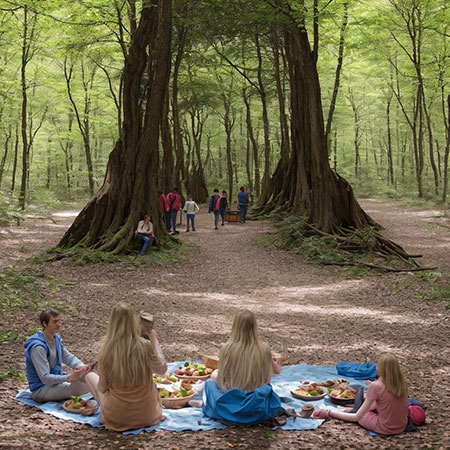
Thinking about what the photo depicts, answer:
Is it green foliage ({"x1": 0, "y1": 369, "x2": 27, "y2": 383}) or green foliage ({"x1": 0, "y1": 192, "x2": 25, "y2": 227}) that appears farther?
green foliage ({"x1": 0, "y1": 192, "x2": 25, "y2": 227})

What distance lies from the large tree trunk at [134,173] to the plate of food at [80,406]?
936cm

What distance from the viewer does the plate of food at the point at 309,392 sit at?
5059 mm

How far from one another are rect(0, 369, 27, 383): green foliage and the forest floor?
0.05m

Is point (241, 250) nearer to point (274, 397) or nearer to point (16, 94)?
point (274, 397)

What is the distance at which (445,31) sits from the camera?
22500mm

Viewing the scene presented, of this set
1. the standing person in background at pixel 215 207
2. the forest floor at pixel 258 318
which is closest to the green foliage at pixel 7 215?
the forest floor at pixel 258 318

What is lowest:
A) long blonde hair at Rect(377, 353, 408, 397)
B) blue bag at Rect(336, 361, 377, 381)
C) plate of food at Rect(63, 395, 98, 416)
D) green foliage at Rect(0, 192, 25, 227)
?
blue bag at Rect(336, 361, 377, 381)

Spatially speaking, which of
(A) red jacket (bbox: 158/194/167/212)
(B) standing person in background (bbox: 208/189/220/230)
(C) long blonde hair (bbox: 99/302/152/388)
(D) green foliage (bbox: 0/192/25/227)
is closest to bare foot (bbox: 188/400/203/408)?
(C) long blonde hair (bbox: 99/302/152/388)

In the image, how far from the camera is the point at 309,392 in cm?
515

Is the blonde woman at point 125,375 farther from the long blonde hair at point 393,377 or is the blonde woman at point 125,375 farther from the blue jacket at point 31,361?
the long blonde hair at point 393,377

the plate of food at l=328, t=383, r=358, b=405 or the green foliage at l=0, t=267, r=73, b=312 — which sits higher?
the green foliage at l=0, t=267, r=73, b=312

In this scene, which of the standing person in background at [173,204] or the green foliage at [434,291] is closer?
the green foliage at [434,291]

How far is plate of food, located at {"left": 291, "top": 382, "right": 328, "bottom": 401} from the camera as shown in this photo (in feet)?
16.6

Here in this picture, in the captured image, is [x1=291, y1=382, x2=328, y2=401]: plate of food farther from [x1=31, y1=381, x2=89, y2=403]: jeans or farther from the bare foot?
[x1=31, y1=381, x2=89, y2=403]: jeans
